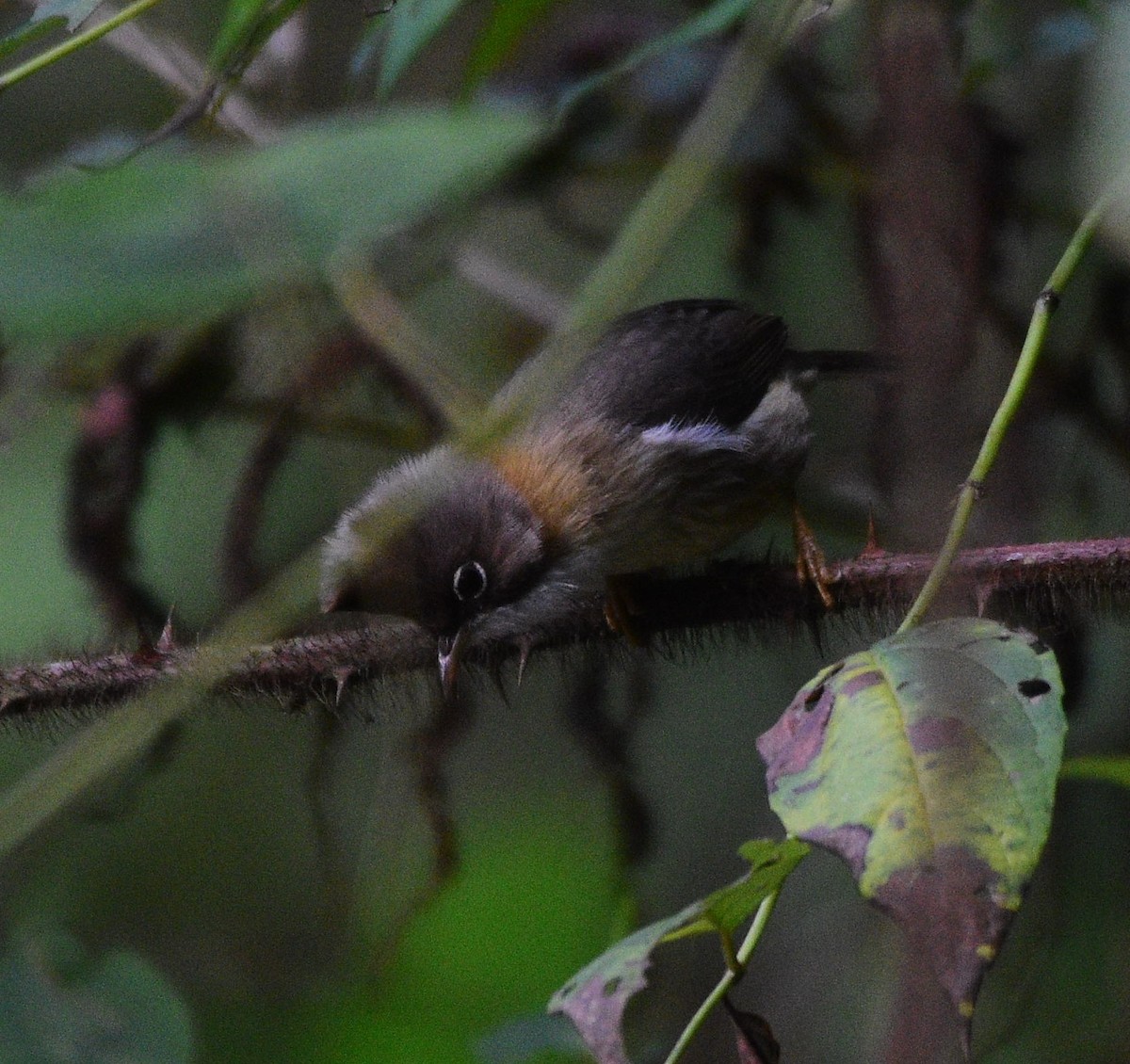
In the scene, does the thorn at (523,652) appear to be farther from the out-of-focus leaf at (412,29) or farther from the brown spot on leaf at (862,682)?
the out-of-focus leaf at (412,29)

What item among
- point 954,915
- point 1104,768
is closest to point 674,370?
point 1104,768

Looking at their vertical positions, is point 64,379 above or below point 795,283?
above

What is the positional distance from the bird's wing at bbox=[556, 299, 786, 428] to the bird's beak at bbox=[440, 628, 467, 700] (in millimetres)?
884

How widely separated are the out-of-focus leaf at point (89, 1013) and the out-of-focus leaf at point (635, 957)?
934 millimetres

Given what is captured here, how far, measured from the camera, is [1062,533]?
3.94 metres

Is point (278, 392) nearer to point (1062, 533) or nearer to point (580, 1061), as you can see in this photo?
point (580, 1061)

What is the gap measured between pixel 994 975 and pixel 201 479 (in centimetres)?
285

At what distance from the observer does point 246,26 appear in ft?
3.53

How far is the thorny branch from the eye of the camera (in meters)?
1.75

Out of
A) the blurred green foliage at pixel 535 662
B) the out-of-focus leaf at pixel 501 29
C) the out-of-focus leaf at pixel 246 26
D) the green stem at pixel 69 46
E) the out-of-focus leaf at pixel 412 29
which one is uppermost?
the green stem at pixel 69 46

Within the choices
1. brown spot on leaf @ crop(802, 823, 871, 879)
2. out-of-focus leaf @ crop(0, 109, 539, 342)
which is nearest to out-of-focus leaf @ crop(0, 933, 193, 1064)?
brown spot on leaf @ crop(802, 823, 871, 879)

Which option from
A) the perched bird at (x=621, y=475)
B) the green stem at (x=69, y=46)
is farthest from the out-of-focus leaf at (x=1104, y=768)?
the green stem at (x=69, y=46)

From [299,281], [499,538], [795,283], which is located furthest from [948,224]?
[299,281]

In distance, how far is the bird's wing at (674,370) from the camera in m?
3.22
